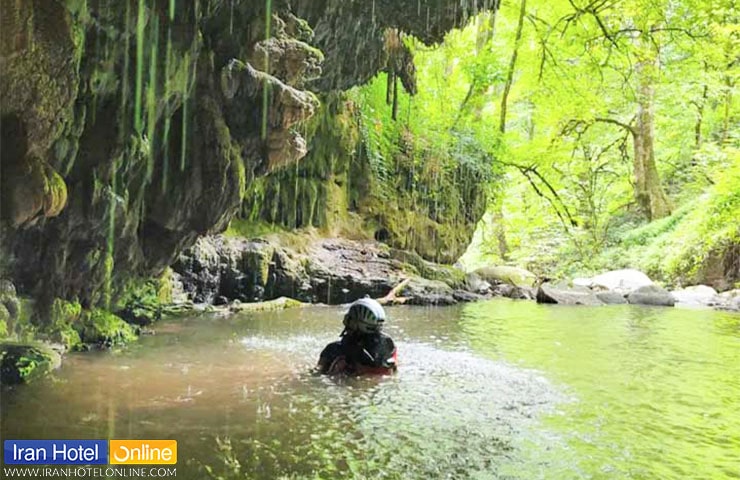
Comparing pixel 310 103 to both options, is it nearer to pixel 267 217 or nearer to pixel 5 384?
pixel 5 384

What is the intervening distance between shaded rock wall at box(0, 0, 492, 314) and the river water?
4.73 ft

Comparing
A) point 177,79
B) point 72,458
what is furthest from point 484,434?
point 177,79

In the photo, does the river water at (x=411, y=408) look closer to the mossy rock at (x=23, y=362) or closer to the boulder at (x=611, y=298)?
the mossy rock at (x=23, y=362)

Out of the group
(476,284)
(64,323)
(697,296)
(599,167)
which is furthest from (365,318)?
(599,167)

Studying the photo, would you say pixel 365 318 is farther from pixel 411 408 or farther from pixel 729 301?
pixel 729 301

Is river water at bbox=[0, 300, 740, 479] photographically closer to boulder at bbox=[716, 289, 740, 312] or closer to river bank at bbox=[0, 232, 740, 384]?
river bank at bbox=[0, 232, 740, 384]

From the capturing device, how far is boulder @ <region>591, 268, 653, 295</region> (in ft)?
68.7

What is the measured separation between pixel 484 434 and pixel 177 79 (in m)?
5.34

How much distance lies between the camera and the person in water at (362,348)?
6.64 metres

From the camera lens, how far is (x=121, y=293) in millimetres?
8828

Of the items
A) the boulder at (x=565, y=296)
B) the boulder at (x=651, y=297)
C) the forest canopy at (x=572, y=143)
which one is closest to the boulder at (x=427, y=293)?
the boulder at (x=565, y=296)

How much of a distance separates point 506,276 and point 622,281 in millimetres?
4127

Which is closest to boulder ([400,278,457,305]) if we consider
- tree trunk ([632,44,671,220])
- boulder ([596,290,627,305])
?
boulder ([596,290,627,305])

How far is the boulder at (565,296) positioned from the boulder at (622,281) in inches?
87.8
